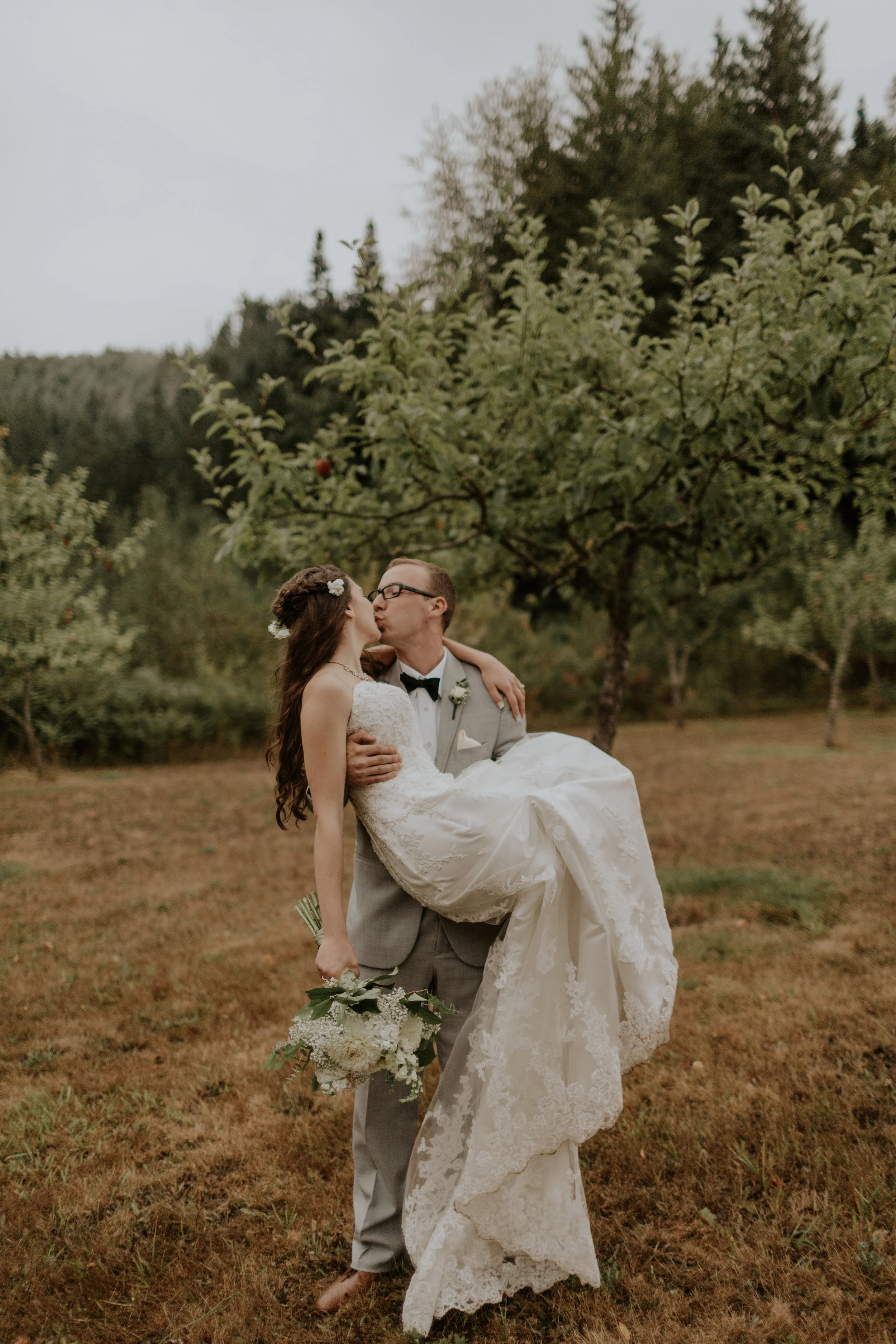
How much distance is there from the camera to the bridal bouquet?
2191mm

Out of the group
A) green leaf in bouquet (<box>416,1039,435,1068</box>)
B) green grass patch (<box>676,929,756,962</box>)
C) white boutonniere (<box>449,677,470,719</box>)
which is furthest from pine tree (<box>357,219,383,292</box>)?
green grass patch (<box>676,929,756,962</box>)

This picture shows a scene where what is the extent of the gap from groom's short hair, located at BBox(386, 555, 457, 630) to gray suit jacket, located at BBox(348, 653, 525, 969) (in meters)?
0.25

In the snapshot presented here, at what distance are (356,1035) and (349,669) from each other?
1.05 meters

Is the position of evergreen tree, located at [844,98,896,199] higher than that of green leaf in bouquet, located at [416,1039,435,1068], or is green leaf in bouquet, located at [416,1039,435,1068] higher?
evergreen tree, located at [844,98,896,199]

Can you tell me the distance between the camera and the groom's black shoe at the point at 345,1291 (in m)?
2.72

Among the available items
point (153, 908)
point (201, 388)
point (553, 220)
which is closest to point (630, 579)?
point (201, 388)

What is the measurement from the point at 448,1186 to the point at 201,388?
4.36 meters

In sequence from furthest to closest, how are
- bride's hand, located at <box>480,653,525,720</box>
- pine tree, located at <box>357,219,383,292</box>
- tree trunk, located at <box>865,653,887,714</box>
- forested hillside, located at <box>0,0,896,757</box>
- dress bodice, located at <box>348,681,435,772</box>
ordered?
tree trunk, located at <box>865,653,887,714</box>
forested hillside, located at <box>0,0,896,757</box>
pine tree, located at <box>357,219,383,292</box>
bride's hand, located at <box>480,653,525,720</box>
dress bodice, located at <box>348,681,435,772</box>

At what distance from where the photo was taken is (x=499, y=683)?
2961 mm

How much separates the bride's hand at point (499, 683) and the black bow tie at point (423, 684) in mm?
189

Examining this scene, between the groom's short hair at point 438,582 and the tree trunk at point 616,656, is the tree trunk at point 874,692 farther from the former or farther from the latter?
the groom's short hair at point 438,582

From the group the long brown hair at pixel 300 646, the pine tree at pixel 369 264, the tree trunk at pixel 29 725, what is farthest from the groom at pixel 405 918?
the tree trunk at pixel 29 725

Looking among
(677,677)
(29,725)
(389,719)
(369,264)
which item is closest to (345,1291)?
(389,719)

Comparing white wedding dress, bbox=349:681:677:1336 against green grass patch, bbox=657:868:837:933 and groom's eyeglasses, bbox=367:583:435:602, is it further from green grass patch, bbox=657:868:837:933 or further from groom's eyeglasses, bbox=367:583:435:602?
green grass patch, bbox=657:868:837:933
